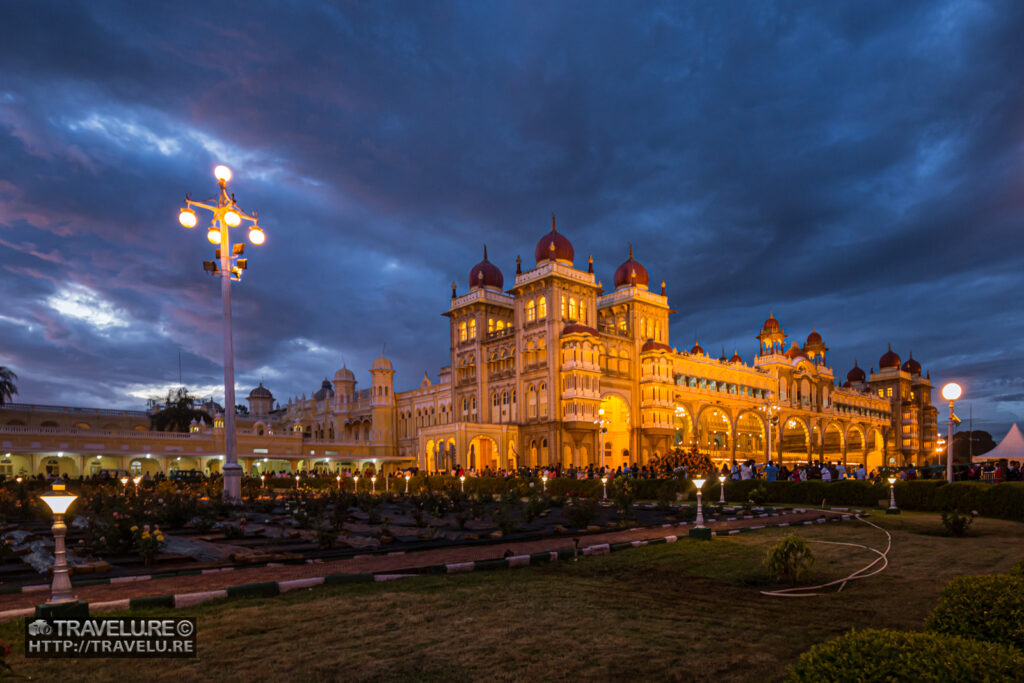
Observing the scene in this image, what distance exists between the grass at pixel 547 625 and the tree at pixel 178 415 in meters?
70.2

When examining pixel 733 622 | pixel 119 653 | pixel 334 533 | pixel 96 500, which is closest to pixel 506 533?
pixel 334 533

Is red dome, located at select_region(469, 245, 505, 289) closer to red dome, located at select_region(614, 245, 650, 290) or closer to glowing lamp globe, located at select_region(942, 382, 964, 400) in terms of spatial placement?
red dome, located at select_region(614, 245, 650, 290)

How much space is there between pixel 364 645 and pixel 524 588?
328cm

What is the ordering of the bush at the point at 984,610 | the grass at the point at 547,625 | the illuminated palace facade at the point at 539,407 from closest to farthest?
1. the bush at the point at 984,610
2. the grass at the point at 547,625
3. the illuminated palace facade at the point at 539,407

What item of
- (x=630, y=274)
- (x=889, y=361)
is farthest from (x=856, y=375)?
(x=630, y=274)

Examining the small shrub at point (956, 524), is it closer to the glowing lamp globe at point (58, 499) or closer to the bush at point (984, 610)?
the bush at point (984, 610)

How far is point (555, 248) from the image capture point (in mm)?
51531

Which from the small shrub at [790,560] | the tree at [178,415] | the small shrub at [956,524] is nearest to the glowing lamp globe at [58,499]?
the small shrub at [790,560]

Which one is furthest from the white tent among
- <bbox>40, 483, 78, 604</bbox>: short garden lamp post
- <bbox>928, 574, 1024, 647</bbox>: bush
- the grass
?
<bbox>40, 483, 78, 604</bbox>: short garden lamp post

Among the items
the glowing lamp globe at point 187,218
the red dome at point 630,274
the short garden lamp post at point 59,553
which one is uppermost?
the red dome at point 630,274

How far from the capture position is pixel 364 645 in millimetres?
6535

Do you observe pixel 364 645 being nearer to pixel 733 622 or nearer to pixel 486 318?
pixel 733 622

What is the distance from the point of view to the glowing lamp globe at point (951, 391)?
46.3 feet

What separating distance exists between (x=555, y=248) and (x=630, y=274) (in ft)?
29.2
